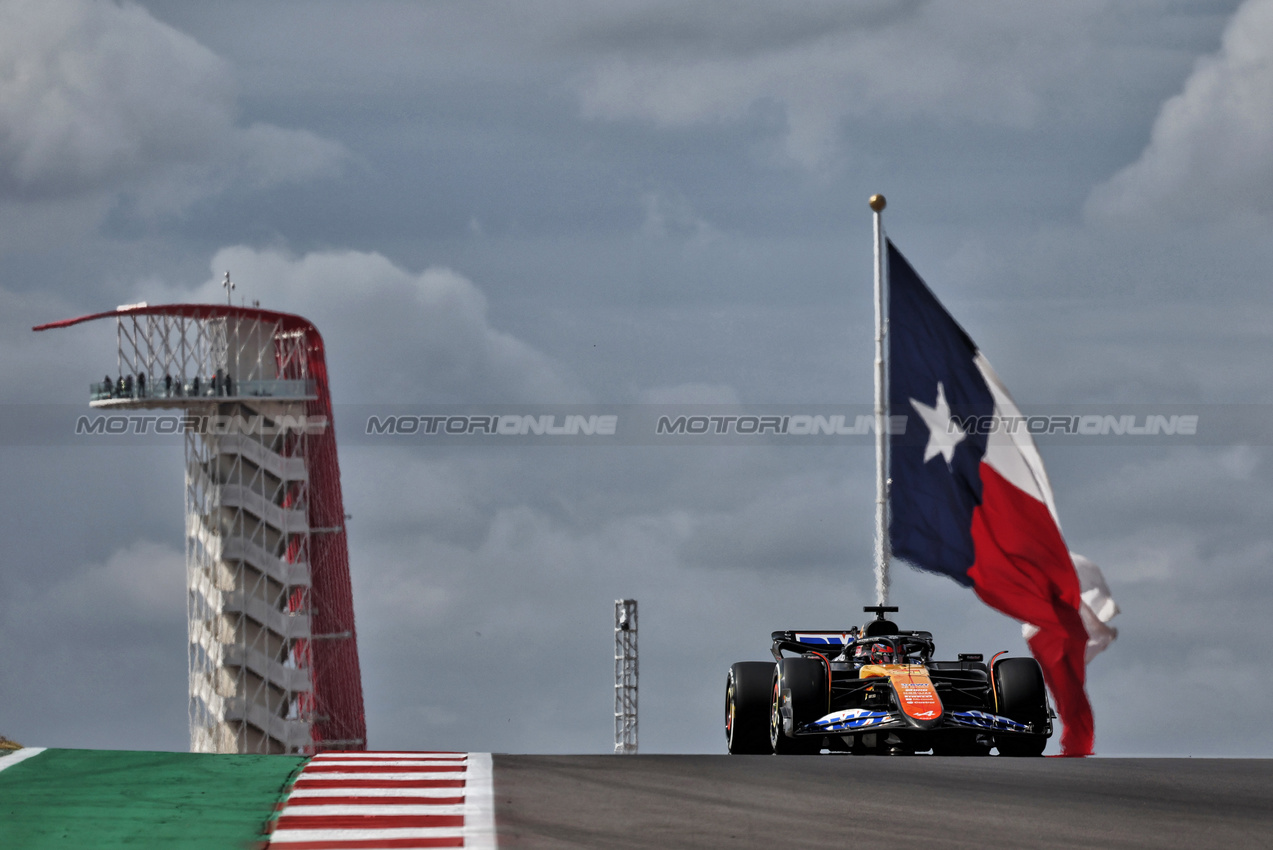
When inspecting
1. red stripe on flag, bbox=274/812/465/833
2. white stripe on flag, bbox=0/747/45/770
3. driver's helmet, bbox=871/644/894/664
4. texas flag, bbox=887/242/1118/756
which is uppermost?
texas flag, bbox=887/242/1118/756

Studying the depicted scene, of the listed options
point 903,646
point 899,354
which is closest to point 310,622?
point 899,354

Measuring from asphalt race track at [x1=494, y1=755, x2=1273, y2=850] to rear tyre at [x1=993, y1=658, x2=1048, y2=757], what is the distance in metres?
3.07

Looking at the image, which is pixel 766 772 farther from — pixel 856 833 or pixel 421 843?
pixel 421 843

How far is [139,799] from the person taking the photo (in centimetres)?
1298

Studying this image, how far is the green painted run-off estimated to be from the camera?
1171cm

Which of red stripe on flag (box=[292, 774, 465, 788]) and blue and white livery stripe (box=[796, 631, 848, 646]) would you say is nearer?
red stripe on flag (box=[292, 774, 465, 788])

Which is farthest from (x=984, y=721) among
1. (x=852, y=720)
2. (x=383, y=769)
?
(x=383, y=769)

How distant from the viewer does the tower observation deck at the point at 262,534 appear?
248ft

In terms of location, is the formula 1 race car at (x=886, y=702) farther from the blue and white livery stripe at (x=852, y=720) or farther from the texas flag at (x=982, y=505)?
the texas flag at (x=982, y=505)

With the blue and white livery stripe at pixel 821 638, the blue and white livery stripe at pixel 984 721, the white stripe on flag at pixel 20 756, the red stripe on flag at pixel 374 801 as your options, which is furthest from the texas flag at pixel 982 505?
the white stripe on flag at pixel 20 756

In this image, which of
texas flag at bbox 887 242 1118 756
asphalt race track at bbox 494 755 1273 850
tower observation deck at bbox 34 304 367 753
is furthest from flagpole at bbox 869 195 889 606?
tower observation deck at bbox 34 304 367 753

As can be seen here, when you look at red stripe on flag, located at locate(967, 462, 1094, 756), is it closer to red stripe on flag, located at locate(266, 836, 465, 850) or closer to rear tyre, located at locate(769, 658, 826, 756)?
rear tyre, located at locate(769, 658, 826, 756)

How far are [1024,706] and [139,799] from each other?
11.0 m

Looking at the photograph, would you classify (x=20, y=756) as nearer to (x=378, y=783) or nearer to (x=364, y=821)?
(x=378, y=783)
